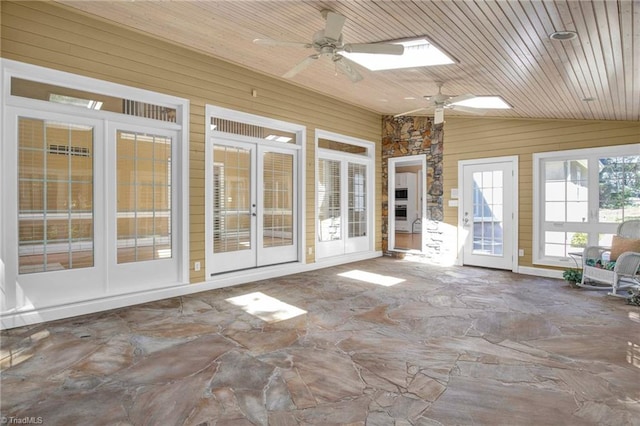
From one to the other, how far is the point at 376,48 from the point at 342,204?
4.28 meters

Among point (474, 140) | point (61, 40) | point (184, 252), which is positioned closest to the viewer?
point (61, 40)

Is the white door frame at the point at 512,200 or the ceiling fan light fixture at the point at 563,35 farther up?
the ceiling fan light fixture at the point at 563,35

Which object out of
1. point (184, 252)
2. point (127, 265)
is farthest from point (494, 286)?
point (127, 265)

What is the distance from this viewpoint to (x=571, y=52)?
123 inches

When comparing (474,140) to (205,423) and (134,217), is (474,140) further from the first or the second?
(205,423)

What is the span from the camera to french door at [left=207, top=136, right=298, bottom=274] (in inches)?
210

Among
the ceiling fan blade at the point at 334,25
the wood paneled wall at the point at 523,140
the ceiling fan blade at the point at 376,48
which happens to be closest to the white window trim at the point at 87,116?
the ceiling fan blade at the point at 334,25

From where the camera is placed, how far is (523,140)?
20.7 ft

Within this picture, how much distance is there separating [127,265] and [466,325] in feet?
12.9

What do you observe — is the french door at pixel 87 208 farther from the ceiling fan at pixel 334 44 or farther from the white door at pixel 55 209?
the ceiling fan at pixel 334 44

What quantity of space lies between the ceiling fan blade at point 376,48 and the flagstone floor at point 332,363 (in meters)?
2.65

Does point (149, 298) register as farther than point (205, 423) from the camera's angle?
Yes

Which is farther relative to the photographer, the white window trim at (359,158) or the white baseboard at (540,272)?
the white window trim at (359,158)

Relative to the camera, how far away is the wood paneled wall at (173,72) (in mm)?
3650
